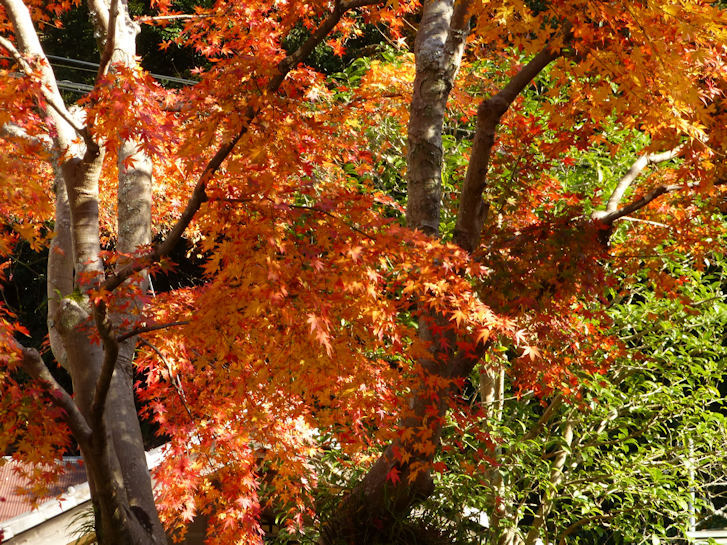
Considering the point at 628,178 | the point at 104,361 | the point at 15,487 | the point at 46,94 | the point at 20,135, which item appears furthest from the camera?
the point at 15,487

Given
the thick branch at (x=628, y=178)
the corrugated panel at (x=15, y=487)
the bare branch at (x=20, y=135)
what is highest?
the bare branch at (x=20, y=135)

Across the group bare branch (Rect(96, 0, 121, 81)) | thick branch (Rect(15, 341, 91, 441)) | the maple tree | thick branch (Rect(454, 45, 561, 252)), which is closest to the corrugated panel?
the maple tree

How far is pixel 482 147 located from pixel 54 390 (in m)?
2.33

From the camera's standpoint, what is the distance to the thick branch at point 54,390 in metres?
2.73

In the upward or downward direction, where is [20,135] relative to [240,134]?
downward

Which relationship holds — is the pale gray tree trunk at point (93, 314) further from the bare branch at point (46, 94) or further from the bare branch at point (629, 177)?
the bare branch at point (629, 177)

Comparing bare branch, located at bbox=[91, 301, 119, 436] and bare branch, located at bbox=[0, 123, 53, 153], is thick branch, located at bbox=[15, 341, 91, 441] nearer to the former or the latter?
bare branch, located at bbox=[91, 301, 119, 436]

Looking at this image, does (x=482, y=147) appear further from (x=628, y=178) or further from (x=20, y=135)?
(x=20, y=135)

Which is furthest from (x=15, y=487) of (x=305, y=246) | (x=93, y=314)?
(x=305, y=246)

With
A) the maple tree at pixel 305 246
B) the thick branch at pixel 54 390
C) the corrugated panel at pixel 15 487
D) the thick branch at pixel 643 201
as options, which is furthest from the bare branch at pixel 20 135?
the thick branch at pixel 643 201

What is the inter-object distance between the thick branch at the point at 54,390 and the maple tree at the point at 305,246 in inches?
0.7

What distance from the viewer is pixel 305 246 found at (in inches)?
101

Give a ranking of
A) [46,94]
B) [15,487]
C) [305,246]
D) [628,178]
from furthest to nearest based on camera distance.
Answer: [15,487] < [628,178] < [46,94] < [305,246]

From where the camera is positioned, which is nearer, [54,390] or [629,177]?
[54,390]
